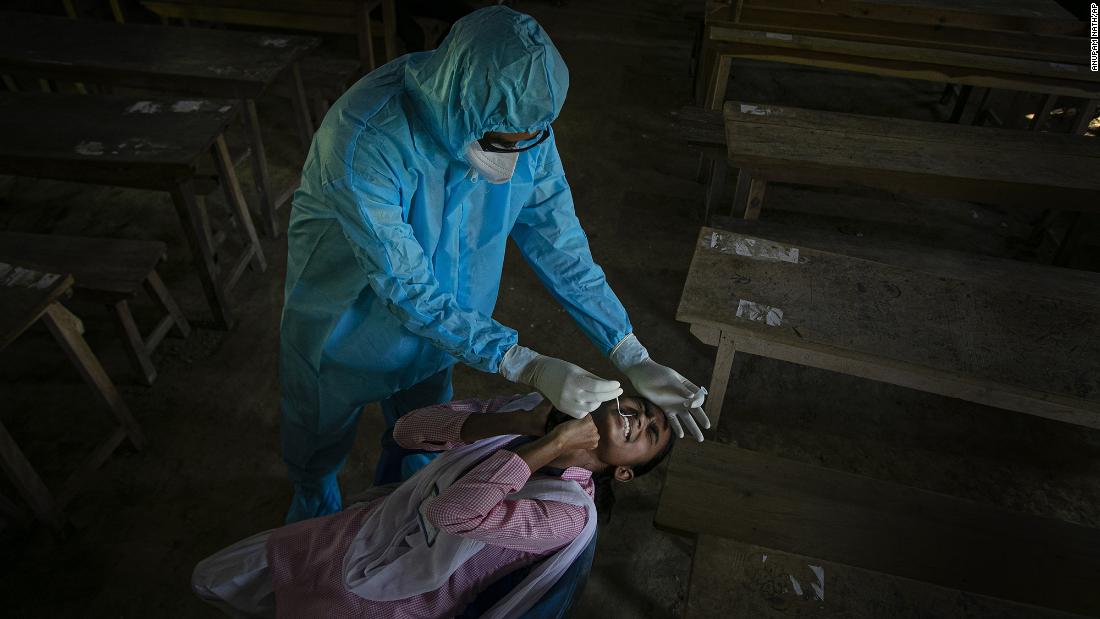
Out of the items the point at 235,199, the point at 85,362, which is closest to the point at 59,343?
the point at 85,362

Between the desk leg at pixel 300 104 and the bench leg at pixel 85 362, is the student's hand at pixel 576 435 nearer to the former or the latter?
the bench leg at pixel 85 362

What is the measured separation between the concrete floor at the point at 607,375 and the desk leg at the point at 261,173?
121mm

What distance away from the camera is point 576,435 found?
65.8 inches

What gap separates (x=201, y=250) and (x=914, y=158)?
3.41 metres

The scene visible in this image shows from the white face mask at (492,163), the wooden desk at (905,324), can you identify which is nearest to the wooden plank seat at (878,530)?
the wooden desk at (905,324)

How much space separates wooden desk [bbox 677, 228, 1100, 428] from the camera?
84.7 inches

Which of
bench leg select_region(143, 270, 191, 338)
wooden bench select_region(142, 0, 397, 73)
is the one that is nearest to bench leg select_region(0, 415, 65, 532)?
bench leg select_region(143, 270, 191, 338)

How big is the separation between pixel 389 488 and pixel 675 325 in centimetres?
215

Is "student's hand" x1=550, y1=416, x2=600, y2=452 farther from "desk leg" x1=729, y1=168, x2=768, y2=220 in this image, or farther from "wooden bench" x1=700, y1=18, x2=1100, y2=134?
"wooden bench" x1=700, y1=18, x2=1100, y2=134

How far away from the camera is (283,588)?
68.9 inches

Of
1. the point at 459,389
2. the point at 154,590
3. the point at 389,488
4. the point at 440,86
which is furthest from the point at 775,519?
the point at 154,590

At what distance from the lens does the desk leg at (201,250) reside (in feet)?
9.99

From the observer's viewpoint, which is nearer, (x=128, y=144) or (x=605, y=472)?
(x=605, y=472)

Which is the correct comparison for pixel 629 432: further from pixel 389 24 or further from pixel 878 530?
pixel 389 24
